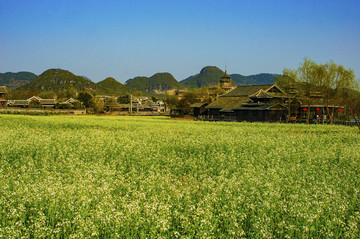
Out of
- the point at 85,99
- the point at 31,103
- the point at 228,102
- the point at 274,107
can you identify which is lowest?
the point at 31,103

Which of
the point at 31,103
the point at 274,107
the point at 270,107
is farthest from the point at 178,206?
the point at 31,103

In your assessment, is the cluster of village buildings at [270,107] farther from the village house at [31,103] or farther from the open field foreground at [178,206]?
the village house at [31,103]

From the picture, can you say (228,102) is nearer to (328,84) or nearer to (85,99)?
(328,84)

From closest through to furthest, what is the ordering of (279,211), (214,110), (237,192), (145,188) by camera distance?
1. (279,211)
2. (237,192)
3. (145,188)
4. (214,110)

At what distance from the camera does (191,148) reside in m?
18.2

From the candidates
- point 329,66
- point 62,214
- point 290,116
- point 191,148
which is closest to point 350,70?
point 329,66

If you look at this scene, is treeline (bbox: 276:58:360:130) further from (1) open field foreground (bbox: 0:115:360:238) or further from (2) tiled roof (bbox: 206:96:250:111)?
(1) open field foreground (bbox: 0:115:360:238)

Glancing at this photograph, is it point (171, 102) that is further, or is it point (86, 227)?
point (171, 102)

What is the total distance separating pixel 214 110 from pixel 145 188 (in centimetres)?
6035

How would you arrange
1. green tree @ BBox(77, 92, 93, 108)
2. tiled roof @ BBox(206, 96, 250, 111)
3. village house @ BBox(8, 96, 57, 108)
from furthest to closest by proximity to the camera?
green tree @ BBox(77, 92, 93, 108) < village house @ BBox(8, 96, 57, 108) < tiled roof @ BBox(206, 96, 250, 111)

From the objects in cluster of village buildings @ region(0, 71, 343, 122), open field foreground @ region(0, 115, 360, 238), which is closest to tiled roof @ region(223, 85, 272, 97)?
cluster of village buildings @ region(0, 71, 343, 122)

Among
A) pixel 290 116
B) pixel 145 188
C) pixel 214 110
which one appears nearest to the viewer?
pixel 145 188

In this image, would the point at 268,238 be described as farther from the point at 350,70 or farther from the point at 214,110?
the point at 214,110

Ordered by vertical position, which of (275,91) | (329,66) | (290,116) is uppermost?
(329,66)
